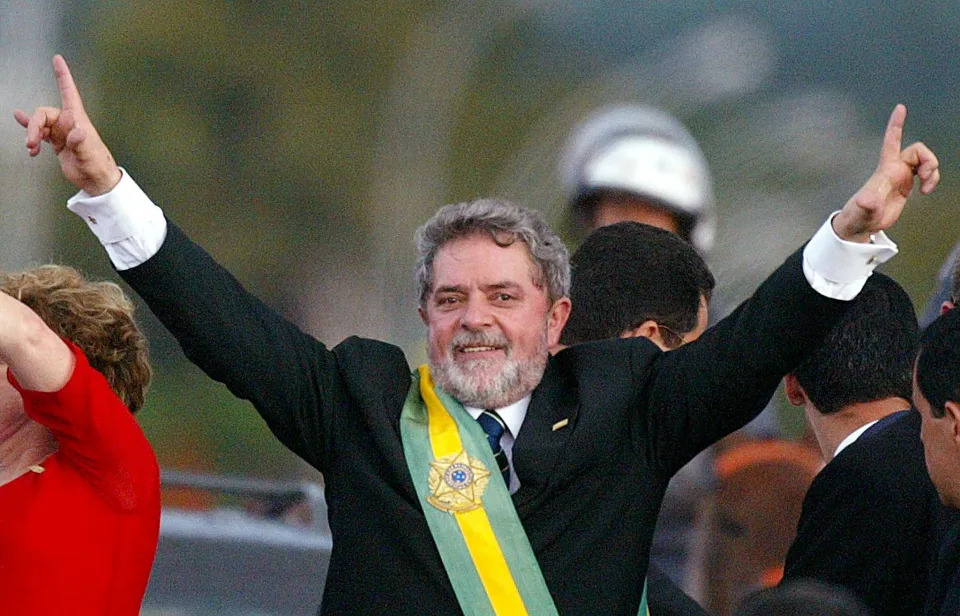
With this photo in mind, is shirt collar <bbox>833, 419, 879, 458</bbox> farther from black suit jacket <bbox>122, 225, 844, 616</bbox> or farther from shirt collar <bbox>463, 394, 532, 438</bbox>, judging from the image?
shirt collar <bbox>463, 394, 532, 438</bbox>

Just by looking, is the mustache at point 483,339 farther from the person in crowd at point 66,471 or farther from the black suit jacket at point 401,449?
the person in crowd at point 66,471

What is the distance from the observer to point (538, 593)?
3.04m

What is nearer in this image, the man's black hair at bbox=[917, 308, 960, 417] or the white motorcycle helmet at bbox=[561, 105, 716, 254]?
the man's black hair at bbox=[917, 308, 960, 417]

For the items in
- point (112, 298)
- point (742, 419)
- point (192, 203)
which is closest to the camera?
point (742, 419)

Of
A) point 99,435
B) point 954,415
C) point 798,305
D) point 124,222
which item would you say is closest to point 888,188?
point 798,305

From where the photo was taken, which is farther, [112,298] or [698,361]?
[112,298]

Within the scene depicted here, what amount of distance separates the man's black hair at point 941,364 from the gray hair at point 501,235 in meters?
0.64

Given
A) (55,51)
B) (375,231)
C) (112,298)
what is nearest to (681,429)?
(112,298)

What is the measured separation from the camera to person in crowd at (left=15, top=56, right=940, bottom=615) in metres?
2.94

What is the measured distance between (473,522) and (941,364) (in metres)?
0.72

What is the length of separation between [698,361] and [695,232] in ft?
5.49

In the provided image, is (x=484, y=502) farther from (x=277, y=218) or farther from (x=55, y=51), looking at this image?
(x=55, y=51)

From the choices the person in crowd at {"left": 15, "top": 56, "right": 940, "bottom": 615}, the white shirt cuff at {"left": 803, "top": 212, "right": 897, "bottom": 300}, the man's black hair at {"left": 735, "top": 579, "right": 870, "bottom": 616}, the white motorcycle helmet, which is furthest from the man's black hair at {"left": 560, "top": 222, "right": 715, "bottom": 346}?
the man's black hair at {"left": 735, "top": 579, "right": 870, "bottom": 616}

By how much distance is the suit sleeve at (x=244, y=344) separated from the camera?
3.02m
